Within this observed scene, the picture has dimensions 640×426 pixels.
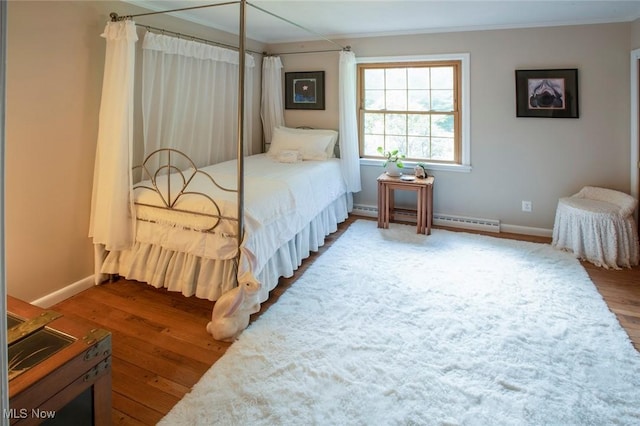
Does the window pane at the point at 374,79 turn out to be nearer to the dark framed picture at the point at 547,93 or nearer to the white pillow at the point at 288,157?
the white pillow at the point at 288,157

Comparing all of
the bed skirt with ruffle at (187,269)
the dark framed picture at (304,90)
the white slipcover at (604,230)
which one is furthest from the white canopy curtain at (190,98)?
the white slipcover at (604,230)

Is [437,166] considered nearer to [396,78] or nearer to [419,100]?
[419,100]

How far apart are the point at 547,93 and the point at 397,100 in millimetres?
1610

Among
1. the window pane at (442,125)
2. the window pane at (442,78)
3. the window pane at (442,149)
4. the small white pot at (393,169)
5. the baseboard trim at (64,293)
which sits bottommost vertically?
the baseboard trim at (64,293)

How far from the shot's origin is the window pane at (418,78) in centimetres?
462

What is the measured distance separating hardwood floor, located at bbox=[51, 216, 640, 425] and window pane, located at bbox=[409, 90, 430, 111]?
2421mm

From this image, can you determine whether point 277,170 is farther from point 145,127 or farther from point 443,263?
point 443,263

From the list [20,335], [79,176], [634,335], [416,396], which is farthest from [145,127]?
[634,335]

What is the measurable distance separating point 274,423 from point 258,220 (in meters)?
1.34


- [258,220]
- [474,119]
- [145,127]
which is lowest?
[258,220]

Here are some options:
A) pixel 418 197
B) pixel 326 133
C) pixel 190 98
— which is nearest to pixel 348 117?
pixel 326 133

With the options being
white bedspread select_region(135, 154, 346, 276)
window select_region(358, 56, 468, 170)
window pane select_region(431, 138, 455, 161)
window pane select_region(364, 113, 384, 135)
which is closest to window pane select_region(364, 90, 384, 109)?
window select_region(358, 56, 468, 170)

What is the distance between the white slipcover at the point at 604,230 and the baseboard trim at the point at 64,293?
13.9 ft

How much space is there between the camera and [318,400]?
73.6 inches
